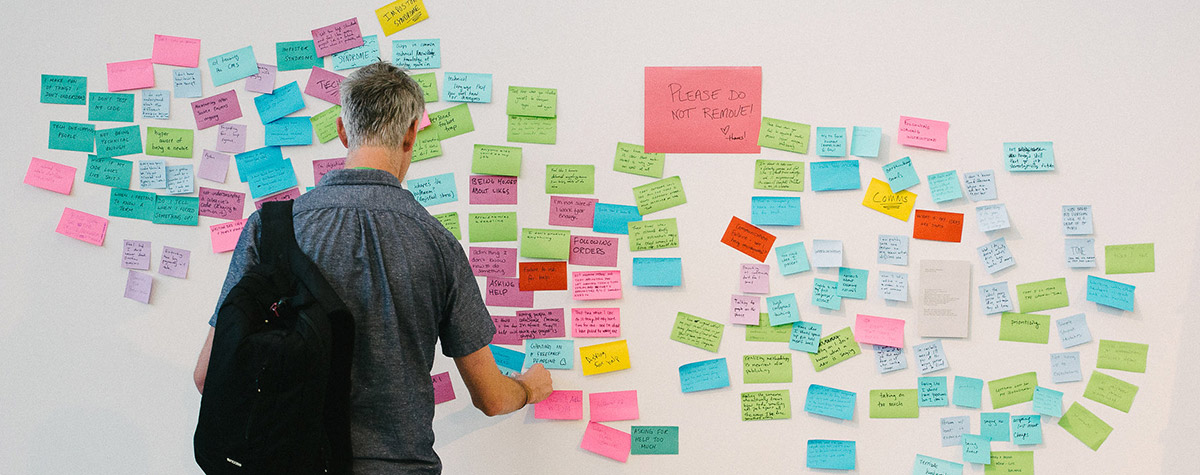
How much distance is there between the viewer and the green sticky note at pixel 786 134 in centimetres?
171

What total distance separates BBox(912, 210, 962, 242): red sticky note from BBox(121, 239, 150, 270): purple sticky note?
1643 millimetres

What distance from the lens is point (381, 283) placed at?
1179mm

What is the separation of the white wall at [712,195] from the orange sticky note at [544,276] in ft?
0.11

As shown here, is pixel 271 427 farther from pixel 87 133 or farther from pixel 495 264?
pixel 87 133

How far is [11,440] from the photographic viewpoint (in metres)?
1.79

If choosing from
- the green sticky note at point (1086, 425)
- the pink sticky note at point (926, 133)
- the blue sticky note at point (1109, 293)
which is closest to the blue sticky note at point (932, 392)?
the green sticky note at point (1086, 425)

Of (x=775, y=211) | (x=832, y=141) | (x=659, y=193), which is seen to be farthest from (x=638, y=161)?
(x=832, y=141)

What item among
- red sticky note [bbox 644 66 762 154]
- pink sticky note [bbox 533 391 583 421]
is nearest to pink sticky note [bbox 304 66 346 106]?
red sticky note [bbox 644 66 762 154]

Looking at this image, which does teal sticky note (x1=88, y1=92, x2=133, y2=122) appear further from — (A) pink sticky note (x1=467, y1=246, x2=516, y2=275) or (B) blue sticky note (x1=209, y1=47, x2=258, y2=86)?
(A) pink sticky note (x1=467, y1=246, x2=516, y2=275)

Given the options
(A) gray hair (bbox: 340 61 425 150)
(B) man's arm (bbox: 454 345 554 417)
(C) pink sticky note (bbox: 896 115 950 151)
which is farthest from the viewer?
(C) pink sticky note (bbox: 896 115 950 151)

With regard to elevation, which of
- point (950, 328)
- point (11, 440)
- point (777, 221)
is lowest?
point (11, 440)

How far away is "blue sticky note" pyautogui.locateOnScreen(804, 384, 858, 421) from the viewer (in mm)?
1736

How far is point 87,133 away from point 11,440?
27.4 inches

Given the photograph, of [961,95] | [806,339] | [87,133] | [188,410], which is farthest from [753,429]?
[87,133]
